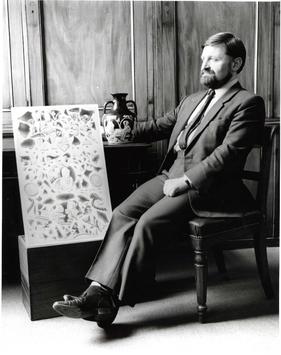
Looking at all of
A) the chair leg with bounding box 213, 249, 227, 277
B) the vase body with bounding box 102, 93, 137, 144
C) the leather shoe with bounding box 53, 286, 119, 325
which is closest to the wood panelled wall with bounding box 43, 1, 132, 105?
the vase body with bounding box 102, 93, 137, 144

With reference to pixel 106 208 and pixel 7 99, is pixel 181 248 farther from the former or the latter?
pixel 7 99

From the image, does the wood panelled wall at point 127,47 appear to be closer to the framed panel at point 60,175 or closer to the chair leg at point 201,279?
the framed panel at point 60,175

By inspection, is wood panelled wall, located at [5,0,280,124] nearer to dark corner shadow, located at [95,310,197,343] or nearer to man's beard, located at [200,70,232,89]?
man's beard, located at [200,70,232,89]

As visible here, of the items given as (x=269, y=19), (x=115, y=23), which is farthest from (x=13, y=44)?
(x=269, y=19)

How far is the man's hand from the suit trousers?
3 cm

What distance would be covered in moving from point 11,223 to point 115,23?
4.60 ft

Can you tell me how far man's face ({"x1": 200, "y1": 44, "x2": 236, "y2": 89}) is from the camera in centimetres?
247

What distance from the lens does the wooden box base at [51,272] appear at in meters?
2.33

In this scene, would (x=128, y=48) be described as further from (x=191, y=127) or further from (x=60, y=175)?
(x=60, y=175)

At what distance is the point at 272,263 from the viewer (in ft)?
10.1

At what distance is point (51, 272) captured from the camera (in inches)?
92.9

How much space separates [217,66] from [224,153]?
1.61 feet

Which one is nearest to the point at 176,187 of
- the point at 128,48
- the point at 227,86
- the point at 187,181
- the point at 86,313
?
the point at 187,181

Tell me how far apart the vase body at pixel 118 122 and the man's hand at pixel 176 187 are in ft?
1.58
